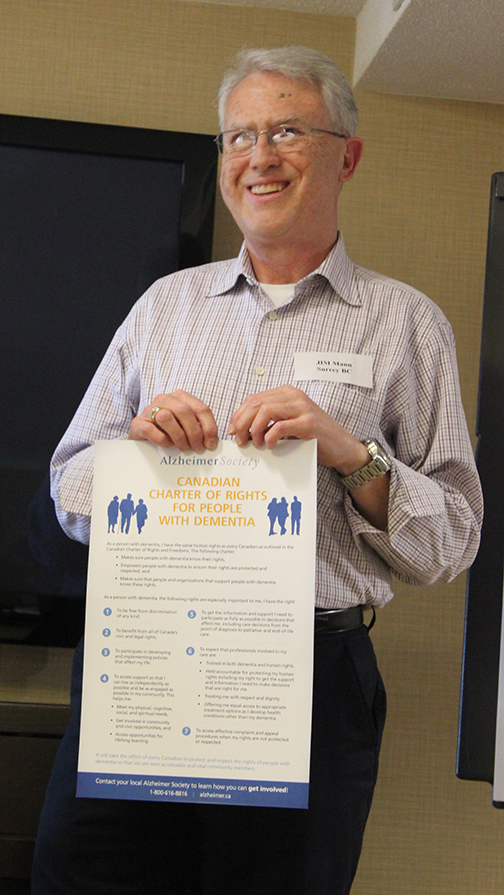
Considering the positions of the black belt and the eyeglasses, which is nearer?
the black belt

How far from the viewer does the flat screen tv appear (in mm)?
1796

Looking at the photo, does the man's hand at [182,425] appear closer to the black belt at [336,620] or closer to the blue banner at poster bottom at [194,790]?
the black belt at [336,620]

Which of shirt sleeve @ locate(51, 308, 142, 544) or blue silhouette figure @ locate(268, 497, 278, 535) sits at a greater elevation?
shirt sleeve @ locate(51, 308, 142, 544)

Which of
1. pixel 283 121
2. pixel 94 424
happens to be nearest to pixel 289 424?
pixel 94 424

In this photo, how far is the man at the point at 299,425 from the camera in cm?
105

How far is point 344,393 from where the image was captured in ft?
3.82

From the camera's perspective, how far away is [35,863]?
1.17 meters

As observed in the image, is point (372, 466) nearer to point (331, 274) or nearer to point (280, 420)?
point (280, 420)

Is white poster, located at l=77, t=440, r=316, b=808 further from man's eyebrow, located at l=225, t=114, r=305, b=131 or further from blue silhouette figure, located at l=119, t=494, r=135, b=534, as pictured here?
man's eyebrow, located at l=225, t=114, r=305, b=131

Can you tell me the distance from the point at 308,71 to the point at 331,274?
1.09 feet

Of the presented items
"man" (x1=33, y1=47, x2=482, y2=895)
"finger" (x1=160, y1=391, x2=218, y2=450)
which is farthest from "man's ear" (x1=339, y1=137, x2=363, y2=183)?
"finger" (x1=160, y1=391, x2=218, y2=450)

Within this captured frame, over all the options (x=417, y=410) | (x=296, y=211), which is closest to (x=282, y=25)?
(x=296, y=211)

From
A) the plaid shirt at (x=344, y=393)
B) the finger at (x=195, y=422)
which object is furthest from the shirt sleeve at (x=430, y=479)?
the finger at (x=195, y=422)

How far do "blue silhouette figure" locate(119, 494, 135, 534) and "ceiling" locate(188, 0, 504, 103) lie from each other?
1263 mm
